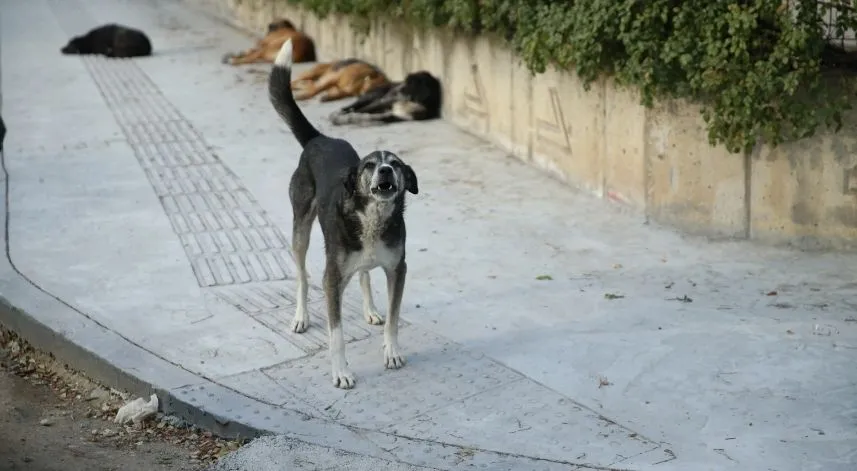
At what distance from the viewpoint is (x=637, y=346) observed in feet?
20.2

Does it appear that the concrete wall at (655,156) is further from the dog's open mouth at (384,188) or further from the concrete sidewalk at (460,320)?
the dog's open mouth at (384,188)

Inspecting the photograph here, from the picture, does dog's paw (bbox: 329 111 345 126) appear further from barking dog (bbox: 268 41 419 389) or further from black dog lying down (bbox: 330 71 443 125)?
barking dog (bbox: 268 41 419 389)

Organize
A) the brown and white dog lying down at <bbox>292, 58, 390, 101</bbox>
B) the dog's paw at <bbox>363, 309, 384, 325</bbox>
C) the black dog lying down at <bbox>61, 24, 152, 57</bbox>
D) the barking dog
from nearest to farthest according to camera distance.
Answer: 1. the barking dog
2. the dog's paw at <bbox>363, 309, 384, 325</bbox>
3. the brown and white dog lying down at <bbox>292, 58, 390, 101</bbox>
4. the black dog lying down at <bbox>61, 24, 152, 57</bbox>

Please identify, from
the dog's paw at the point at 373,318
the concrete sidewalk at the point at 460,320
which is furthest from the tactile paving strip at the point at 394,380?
the dog's paw at the point at 373,318

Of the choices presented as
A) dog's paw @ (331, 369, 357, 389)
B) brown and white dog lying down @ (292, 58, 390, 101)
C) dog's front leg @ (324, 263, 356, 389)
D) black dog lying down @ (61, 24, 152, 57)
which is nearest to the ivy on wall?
dog's front leg @ (324, 263, 356, 389)

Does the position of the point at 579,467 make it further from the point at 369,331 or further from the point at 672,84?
the point at 672,84

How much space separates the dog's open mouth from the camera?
5.54 meters

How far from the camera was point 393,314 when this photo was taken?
6020mm

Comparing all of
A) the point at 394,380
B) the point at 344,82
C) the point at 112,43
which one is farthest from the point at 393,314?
the point at 112,43

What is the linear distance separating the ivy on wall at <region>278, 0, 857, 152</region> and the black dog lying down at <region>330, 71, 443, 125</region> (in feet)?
13.3

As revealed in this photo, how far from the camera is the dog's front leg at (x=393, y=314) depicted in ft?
19.6

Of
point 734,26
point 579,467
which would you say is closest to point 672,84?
point 734,26

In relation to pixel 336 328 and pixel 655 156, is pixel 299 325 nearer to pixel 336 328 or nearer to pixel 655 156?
pixel 336 328

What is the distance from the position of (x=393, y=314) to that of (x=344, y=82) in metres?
8.31
